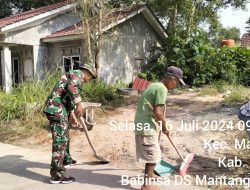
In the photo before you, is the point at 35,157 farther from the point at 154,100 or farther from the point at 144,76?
the point at 144,76

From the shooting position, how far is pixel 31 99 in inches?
367

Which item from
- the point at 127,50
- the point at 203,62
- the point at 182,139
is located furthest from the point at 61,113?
the point at 127,50

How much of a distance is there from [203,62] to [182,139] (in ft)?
28.9

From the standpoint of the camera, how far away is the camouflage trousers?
5.00 meters

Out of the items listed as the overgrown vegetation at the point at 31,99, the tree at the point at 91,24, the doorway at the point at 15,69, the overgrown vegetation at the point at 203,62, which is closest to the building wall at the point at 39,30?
the doorway at the point at 15,69

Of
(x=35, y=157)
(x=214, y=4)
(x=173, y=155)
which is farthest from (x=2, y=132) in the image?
(x=214, y=4)

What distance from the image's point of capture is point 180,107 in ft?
33.6

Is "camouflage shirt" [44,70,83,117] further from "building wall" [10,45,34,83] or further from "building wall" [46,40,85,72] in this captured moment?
"building wall" [10,45,34,83]

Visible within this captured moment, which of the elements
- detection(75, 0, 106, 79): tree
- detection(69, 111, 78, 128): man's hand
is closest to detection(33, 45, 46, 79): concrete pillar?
detection(75, 0, 106, 79): tree

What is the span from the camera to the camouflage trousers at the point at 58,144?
4996mm

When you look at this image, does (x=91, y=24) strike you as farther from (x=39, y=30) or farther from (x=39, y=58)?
(x=39, y=58)

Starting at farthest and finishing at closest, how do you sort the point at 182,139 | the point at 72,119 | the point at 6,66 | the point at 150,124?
the point at 6,66 → the point at 182,139 → the point at 72,119 → the point at 150,124

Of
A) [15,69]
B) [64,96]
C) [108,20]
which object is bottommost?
[64,96]

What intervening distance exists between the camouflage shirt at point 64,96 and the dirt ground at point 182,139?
1.32 m
